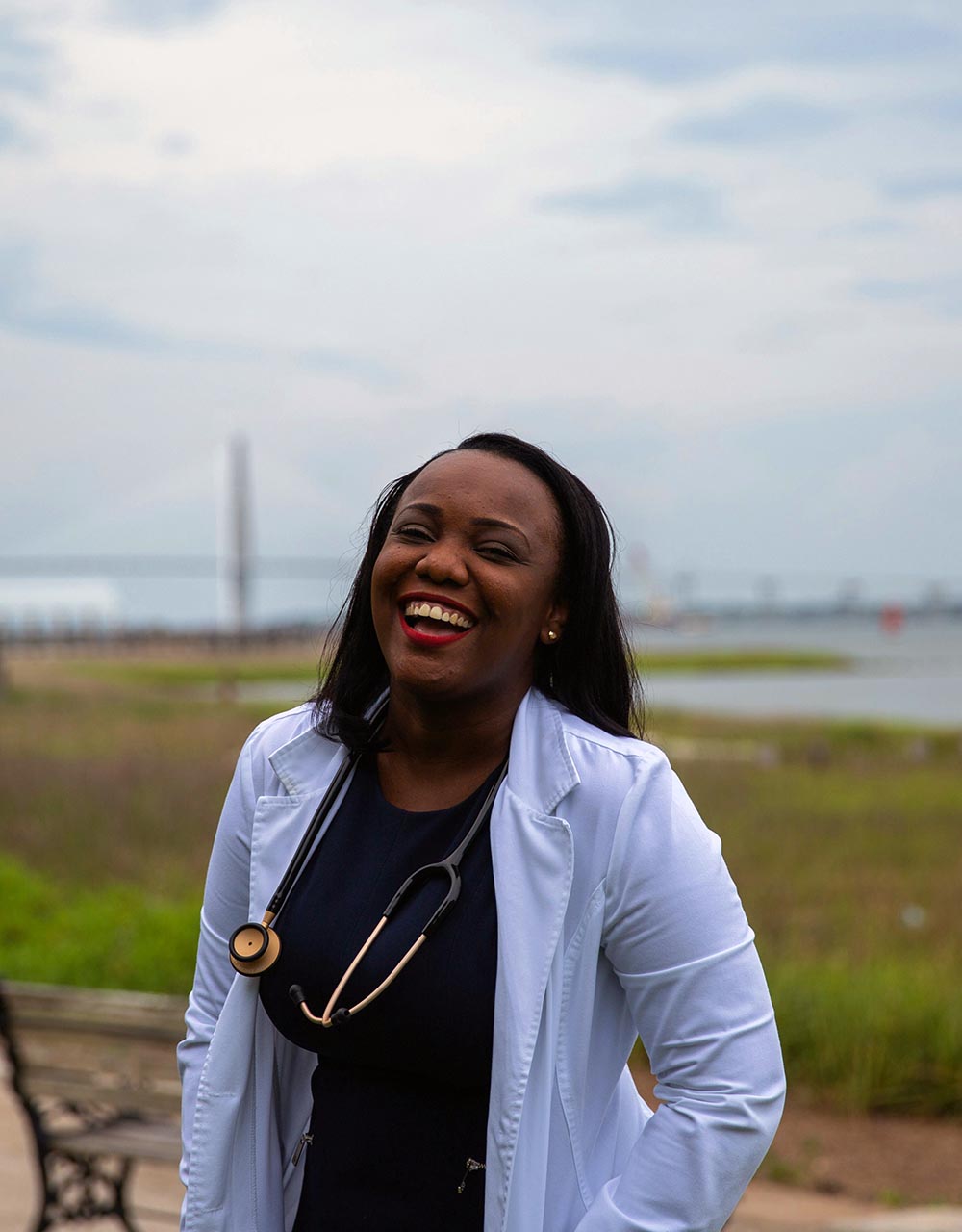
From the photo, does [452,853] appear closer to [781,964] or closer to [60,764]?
[781,964]

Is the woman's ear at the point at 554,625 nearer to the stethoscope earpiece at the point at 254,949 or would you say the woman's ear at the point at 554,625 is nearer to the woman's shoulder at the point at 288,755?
the woman's shoulder at the point at 288,755

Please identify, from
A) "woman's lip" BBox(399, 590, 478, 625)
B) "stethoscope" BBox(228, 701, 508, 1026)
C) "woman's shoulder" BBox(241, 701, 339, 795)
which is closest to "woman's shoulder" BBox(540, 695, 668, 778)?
"stethoscope" BBox(228, 701, 508, 1026)

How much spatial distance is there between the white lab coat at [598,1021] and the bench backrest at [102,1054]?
222 cm

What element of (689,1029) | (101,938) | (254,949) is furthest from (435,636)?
(101,938)

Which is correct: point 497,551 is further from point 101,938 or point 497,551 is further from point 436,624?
point 101,938

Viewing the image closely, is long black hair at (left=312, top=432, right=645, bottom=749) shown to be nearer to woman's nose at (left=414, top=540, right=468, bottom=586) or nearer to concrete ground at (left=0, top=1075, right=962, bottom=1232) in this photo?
woman's nose at (left=414, top=540, right=468, bottom=586)

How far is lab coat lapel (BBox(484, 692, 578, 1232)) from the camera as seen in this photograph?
6.26ft

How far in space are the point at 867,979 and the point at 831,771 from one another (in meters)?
12.9

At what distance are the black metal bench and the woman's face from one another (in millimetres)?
2455

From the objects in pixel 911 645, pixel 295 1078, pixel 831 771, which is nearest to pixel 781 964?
pixel 295 1078

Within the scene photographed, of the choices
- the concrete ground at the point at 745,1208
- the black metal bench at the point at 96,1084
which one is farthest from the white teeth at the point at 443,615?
the concrete ground at the point at 745,1208

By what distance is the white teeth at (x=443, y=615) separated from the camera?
6.76ft

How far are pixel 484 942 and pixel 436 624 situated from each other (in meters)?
0.43

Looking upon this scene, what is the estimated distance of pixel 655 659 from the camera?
75812mm
